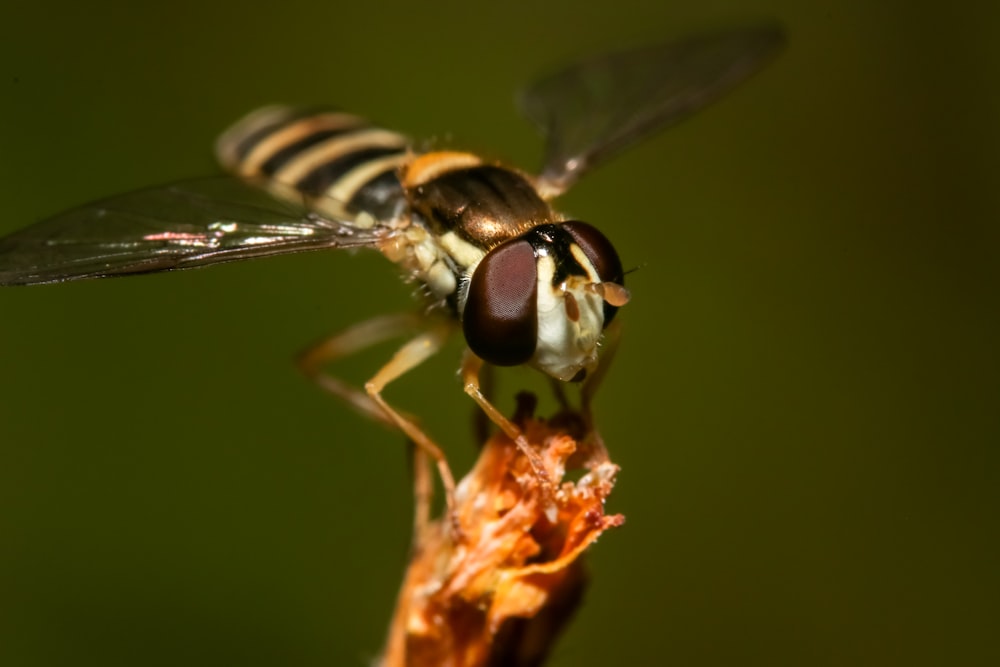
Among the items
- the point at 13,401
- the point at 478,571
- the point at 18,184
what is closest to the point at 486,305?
the point at 478,571

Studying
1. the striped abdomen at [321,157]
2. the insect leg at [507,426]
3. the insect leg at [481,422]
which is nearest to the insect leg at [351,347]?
the striped abdomen at [321,157]

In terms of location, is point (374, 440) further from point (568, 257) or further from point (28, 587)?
point (568, 257)

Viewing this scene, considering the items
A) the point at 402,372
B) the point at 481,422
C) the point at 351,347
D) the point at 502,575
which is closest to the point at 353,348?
the point at 351,347

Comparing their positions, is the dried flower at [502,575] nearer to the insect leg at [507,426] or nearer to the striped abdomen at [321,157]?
the insect leg at [507,426]

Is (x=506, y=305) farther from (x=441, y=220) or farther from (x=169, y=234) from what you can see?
(x=169, y=234)

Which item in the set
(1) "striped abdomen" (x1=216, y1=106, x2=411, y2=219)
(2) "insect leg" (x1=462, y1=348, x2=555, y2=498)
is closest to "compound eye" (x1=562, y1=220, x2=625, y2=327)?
(2) "insect leg" (x1=462, y1=348, x2=555, y2=498)

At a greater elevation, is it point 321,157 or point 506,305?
point 321,157

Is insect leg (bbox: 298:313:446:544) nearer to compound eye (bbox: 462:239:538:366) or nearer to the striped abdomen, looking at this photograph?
the striped abdomen
